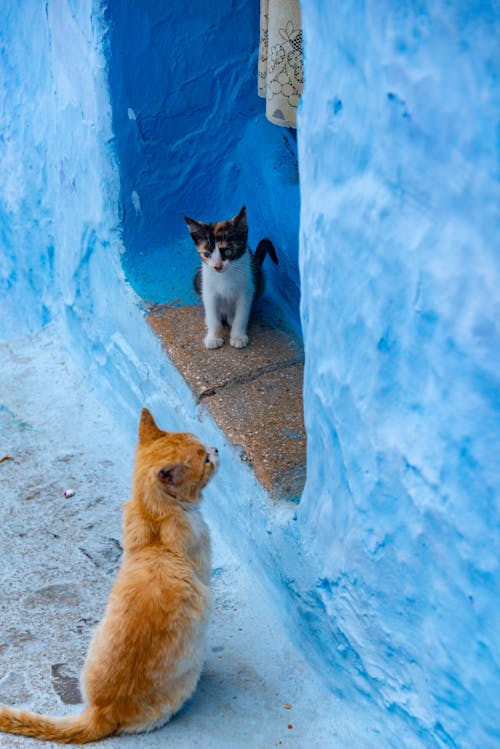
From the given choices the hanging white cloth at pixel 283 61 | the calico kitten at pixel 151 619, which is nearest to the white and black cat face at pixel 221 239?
the hanging white cloth at pixel 283 61

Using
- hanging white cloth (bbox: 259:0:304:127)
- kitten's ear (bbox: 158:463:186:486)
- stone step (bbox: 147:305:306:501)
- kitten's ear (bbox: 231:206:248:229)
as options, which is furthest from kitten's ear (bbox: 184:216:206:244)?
kitten's ear (bbox: 158:463:186:486)

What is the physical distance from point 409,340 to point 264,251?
6.52 feet

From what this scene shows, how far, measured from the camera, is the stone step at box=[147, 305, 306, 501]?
3150 mm

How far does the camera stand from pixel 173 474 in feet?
8.33

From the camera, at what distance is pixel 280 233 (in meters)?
3.94

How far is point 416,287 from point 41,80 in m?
3.18

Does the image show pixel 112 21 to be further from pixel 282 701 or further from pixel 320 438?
pixel 282 701

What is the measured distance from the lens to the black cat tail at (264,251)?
386cm

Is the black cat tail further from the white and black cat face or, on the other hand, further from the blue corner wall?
the blue corner wall

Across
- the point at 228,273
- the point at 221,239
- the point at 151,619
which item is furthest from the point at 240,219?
the point at 151,619

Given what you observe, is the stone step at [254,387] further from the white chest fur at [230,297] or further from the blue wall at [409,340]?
the blue wall at [409,340]

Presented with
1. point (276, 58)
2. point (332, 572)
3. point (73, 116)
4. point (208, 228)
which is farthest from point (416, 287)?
point (73, 116)

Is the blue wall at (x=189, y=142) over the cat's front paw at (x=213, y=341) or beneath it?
over

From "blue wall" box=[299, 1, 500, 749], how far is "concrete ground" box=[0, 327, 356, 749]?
409mm
